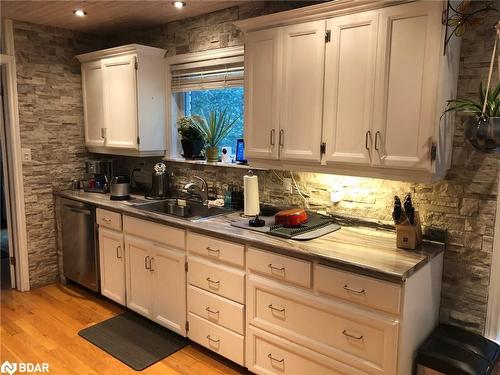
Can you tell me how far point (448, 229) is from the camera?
2232 mm

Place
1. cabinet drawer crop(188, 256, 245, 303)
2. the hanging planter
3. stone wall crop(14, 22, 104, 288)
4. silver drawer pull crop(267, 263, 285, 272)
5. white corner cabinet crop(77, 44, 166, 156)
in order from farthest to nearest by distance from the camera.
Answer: stone wall crop(14, 22, 104, 288) → white corner cabinet crop(77, 44, 166, 156) → cabinet drawer crop(188, 256, 245, 303) → silver drawer pull crop(267, 263, 285, 272) → the hanging planter

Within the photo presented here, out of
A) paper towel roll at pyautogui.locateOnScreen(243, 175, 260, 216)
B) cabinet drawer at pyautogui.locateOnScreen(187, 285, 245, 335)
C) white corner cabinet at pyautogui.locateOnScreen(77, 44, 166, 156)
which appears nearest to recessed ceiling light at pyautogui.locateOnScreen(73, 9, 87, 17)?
white corner cabinet at pyautogui.locateOnScreen(77, 44, 166, 156)

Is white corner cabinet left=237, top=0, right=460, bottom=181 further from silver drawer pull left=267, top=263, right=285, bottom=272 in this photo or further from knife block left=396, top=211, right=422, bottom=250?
silver drawer pull left=267, top=263, right=285, bottom=272

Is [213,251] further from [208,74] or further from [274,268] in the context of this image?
[208,74]

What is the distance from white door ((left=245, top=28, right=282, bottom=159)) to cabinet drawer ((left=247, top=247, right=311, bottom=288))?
2.20 feet

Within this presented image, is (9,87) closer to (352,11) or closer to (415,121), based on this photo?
(352,11)

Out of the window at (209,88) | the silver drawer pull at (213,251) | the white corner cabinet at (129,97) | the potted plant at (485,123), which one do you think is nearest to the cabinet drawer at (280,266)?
the silver drawer pull at (213,251)

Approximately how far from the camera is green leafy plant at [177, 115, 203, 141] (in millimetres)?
3428

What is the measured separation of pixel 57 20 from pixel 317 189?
2813 millimetres

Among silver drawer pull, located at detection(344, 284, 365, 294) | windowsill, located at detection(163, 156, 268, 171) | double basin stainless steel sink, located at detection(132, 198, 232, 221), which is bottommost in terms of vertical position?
silver drawer pull, located at detection(344, 284, 365, 294)

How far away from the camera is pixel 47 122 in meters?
3.87

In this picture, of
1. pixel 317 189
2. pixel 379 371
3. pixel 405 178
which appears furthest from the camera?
pixel 317 189

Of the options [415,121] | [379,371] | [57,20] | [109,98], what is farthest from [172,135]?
[379,371]

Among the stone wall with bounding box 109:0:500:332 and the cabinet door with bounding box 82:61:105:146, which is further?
the cabinet door with bounding box 82:61:105:146
